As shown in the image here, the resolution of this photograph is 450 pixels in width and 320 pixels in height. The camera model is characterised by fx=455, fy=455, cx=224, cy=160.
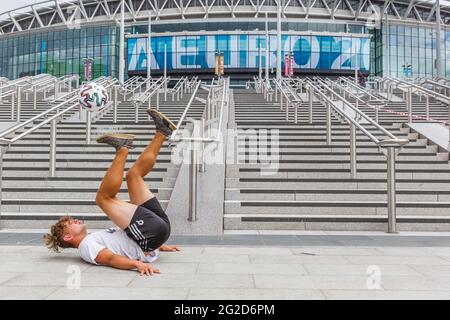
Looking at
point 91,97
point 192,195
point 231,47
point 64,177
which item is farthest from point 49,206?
point 231,47

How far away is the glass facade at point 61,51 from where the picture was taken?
5922cm

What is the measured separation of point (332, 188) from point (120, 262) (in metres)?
4.90

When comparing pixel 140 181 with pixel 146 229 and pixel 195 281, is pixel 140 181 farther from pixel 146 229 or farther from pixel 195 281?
pixel 195 281

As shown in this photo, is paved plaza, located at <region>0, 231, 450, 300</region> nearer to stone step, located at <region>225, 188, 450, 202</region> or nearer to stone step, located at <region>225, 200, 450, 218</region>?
stone step, located at <region>225, 200, 450, 218</region>

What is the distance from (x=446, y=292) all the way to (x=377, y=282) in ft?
1.74

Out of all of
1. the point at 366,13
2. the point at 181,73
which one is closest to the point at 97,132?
the point at 181,73

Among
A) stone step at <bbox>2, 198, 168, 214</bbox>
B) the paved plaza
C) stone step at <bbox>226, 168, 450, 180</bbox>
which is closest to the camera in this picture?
the paved plaza

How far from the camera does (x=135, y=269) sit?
418cm

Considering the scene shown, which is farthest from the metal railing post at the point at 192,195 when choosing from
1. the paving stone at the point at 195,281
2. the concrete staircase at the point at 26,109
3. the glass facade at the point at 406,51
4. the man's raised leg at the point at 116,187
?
the glass facade at the point at 406,51

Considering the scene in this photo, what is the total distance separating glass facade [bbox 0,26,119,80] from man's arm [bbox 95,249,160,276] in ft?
185

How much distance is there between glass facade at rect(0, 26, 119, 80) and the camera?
59.2 metres

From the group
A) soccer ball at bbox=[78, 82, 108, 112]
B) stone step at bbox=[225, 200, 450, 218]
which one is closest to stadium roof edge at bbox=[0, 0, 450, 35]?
soccer ball at bbox=[78, 82, 108, 112]

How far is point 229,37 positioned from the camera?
176ft
